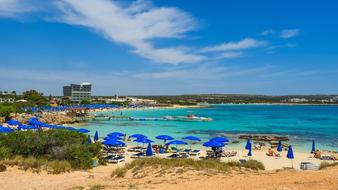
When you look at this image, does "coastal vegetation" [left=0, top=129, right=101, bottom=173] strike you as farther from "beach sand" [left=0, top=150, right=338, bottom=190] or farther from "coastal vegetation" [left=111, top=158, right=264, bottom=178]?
"coastal vegetation" [left=111, top=158, right=264, bottom=178]

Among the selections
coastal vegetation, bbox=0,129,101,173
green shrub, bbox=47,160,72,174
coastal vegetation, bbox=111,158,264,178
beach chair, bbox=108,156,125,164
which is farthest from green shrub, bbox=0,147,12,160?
coastal vegetation, bbox=111,158,264,178

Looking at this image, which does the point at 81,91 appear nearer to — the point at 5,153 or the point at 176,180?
the point at 5,153

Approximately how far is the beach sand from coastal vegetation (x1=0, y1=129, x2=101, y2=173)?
3.26 feet

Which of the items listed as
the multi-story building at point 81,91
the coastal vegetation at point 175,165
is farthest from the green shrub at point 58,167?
the multi-story building at point 81,91

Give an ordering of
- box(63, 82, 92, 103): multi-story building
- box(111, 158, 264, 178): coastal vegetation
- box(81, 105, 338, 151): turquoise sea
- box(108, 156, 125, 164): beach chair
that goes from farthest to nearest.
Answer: box(63, 82, 92, 103): multi-story building < box(81, 105, 338, 151): turquoise sea < box(108, 156, 125, 164): beach chair < box(111, 158, 264, 178): coastal vegetation

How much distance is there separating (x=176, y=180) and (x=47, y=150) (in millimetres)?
9125

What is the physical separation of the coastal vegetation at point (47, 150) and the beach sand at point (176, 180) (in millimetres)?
993

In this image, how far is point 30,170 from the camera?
16.8 meters

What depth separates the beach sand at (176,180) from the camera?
12117mm

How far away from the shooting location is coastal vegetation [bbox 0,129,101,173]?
17672mm

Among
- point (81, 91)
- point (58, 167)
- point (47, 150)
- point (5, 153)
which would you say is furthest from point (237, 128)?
point (81, 91)

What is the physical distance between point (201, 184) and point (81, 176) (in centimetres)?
594

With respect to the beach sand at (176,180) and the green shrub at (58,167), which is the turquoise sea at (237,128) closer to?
the beach sand at (176,180)

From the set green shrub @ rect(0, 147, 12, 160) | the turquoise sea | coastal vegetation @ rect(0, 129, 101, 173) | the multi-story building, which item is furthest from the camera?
the multi-story building
